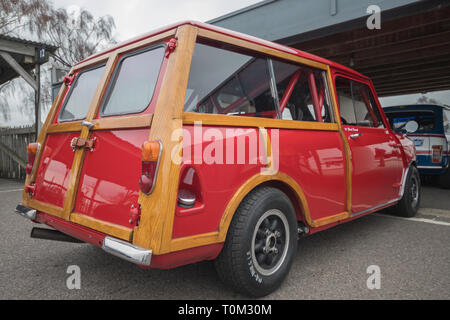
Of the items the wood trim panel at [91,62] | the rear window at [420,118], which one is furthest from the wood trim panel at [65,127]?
the rear window at [420,118]

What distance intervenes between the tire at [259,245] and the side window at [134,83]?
102 centimetres

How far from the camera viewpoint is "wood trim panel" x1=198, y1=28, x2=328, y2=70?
7.41 ft

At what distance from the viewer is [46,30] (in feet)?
55.9

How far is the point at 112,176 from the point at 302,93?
1.88 metres

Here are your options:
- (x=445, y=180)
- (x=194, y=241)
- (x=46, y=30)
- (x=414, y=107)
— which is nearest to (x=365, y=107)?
(x=194, y=241)

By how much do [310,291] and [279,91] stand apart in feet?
5.30

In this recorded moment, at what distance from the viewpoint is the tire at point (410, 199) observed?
4551 millimetres

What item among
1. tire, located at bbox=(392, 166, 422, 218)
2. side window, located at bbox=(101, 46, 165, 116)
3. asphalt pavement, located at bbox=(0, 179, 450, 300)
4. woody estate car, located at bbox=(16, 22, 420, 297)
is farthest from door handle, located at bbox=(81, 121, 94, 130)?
tire, located at bbox=(392, 166, 422, 218)

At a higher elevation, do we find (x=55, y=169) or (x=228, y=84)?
(x=228, y=84)

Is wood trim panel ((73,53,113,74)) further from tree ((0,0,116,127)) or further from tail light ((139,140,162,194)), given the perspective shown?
tree ((0,0,116,127))

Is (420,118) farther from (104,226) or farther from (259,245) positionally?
(104,226)

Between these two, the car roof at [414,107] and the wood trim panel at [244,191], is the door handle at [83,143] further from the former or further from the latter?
the car roof at [414,107]

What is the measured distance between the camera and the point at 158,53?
231 centimetres

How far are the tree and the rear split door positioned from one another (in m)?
10.3
